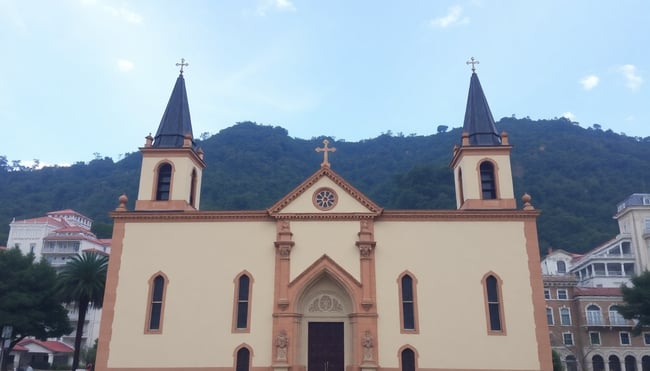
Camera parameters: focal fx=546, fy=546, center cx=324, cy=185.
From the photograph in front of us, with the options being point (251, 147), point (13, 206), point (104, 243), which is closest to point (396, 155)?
point (251, 147)

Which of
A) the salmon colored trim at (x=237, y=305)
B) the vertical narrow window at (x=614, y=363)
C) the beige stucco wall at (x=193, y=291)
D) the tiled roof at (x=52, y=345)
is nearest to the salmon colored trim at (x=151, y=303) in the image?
the beige stucco wall at (x=193, y=291)

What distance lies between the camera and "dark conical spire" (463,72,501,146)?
1197 inches

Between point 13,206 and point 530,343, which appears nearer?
point 530,343

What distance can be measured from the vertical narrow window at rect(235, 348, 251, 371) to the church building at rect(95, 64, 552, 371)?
48 millimetres

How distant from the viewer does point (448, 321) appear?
2606cm

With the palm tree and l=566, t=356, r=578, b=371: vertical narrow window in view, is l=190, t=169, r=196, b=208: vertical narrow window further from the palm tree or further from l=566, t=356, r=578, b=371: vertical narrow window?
l=566, t=356, r=578, b=371: vertical narrow window

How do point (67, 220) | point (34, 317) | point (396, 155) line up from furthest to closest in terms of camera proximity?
point (396, 155) < point (67, 220) < point (34, 317)

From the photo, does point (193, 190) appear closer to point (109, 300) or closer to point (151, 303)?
point (151, 303)

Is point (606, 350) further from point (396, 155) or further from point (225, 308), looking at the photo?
point (396, 155)

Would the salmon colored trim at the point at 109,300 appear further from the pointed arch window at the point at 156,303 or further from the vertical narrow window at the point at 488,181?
the vertical narrow window at the point at 488,181

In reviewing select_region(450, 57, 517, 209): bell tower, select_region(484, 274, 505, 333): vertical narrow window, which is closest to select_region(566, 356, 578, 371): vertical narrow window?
select_region(450, 57, 517, 209): bell tower

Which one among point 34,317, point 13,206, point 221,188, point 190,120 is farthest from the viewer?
point 13,206

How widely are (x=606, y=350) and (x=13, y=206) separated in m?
96.8

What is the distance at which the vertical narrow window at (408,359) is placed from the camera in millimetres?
25609
